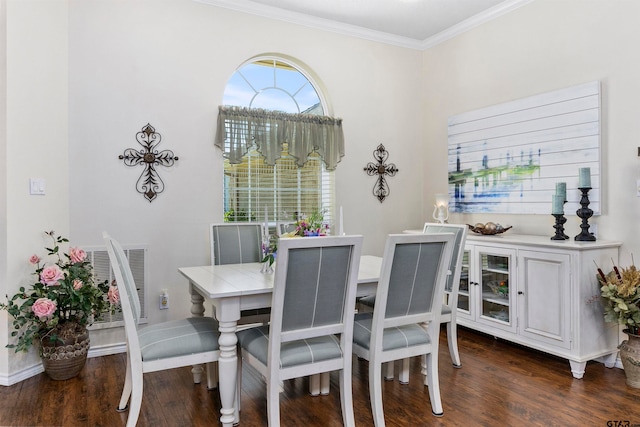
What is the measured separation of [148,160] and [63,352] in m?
1.51

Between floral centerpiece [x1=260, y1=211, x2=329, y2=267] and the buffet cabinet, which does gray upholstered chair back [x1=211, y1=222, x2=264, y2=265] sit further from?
the buffet cabinet

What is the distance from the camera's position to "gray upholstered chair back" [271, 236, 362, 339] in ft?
6.25

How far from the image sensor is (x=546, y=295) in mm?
3018

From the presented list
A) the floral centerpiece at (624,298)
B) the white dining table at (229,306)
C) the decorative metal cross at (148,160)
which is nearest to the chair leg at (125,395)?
the white dining table at (229,306)

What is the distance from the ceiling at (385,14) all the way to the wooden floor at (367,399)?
303cm

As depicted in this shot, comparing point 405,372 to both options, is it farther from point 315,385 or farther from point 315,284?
point 315,284

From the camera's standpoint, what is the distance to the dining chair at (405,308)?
2.15 m

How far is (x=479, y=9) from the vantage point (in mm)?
3949

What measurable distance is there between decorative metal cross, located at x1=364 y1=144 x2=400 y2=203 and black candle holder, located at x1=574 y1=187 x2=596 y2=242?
192 centimetres

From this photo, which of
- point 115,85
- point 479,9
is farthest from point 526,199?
point 115,85

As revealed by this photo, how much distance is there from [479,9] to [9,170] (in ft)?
13.1

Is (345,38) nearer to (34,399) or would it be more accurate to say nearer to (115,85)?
(115,85)

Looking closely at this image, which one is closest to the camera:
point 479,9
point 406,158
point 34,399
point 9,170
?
point 34,399

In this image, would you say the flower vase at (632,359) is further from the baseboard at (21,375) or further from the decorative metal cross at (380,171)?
the baseboard at (21,375)
